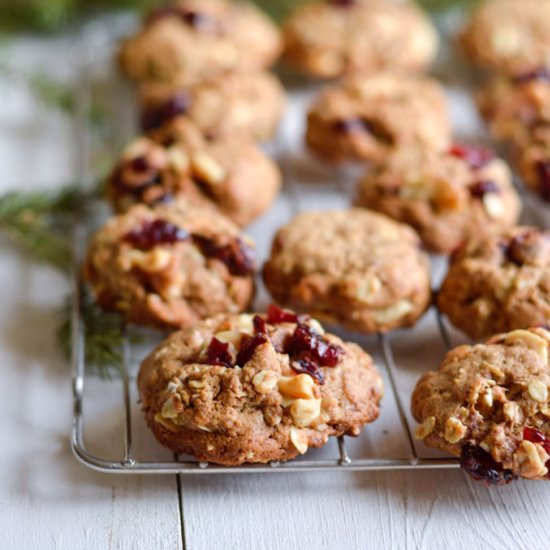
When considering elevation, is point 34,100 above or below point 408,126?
below

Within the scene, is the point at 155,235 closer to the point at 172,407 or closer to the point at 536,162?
the point at 172,407

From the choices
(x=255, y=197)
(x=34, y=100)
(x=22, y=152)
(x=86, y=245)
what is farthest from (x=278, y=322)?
(x=34, y=100)

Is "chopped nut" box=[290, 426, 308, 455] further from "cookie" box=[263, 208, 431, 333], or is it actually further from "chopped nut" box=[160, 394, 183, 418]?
"cookie" box=[263, 208, 431, 333]

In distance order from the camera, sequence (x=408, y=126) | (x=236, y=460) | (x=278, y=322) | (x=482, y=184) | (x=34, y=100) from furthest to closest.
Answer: (x=34, y=100)
(x=408, y=126)
(x=482, y=184)
(x=278, y=322)
(x=236, y=460)

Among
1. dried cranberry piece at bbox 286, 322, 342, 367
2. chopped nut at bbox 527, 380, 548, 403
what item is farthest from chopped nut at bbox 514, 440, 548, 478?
dried cranberry piece at bbox 286, 322, 342, 367

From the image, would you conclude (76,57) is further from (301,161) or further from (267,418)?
(267,418)

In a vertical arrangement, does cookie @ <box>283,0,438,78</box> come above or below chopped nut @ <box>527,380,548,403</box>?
above
